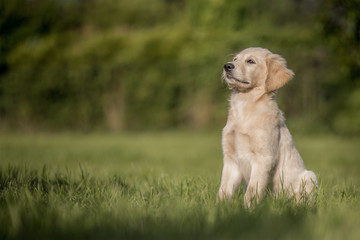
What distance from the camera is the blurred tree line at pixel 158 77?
1280cm

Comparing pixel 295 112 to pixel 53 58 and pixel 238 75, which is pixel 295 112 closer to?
pixel 53 58

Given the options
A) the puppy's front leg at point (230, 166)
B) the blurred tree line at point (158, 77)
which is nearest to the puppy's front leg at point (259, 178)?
the puppy's front leg at point (230, 166)

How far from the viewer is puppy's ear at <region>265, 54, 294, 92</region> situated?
146 inches

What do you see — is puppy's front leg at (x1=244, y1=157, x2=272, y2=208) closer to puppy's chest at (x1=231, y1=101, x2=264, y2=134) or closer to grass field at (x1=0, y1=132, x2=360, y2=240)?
grass field at (x1=0, y1=132, x2=360, y2=240)

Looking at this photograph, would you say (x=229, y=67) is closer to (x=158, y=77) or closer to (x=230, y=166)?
(x=230, y=166)

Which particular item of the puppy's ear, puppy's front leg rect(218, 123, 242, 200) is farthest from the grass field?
the puppy's ear

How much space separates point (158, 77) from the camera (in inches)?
534

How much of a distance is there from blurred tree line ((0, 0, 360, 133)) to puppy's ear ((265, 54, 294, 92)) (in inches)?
319

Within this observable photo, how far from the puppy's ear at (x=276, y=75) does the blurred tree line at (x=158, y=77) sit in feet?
26.6

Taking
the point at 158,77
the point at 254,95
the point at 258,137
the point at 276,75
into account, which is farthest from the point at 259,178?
the point at 158,77

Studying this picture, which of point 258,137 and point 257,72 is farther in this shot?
point 257,72

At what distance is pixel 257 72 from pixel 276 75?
0.18 metres

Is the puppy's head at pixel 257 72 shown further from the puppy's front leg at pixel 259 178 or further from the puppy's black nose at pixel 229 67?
the puppy's front leg at pixel 259 178

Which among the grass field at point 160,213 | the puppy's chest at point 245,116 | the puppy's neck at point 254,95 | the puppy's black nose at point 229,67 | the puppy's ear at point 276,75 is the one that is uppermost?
the puppy's black nose at point 229,67
